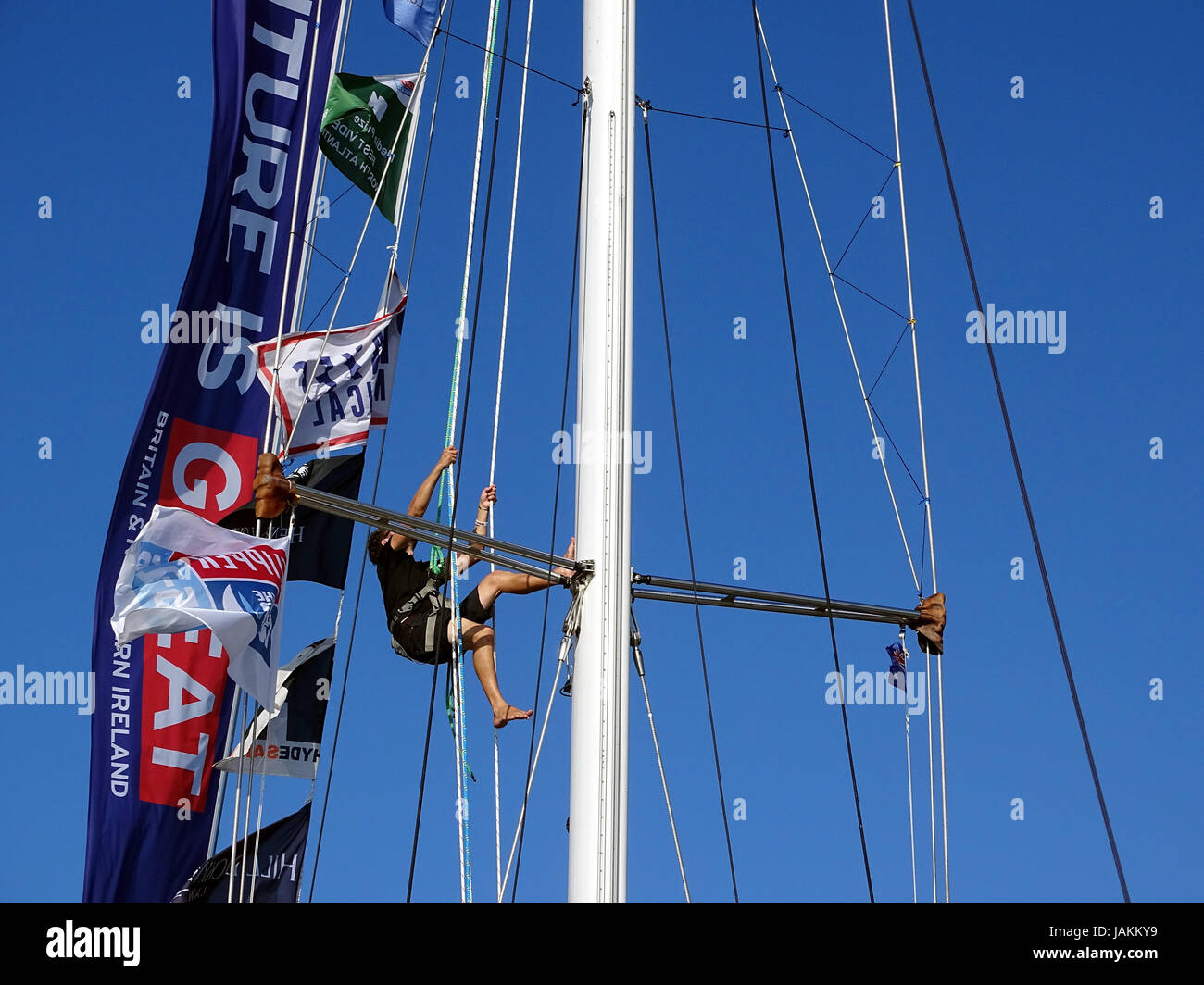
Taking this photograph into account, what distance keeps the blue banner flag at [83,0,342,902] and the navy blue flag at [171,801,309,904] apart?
151mm

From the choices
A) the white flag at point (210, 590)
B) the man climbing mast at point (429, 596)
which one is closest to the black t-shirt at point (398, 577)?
the man climbing mast at point (429, 596)

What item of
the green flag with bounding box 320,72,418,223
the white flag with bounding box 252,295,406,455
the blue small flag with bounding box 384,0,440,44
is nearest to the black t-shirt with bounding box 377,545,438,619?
the white flag with bounding box 252,295,406,455

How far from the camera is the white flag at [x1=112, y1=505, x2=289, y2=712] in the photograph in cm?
739

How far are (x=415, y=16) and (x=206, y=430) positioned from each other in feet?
10.8

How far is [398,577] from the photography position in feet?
31.5

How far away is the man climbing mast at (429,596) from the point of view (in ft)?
30.2

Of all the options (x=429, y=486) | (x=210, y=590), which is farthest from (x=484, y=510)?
(x=210, y=590)

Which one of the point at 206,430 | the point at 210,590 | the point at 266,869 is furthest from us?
the point at 206,430

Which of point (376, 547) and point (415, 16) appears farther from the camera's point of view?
point (415, 16)

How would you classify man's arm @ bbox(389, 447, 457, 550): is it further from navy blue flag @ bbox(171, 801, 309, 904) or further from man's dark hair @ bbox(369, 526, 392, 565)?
navy blue flag @ bbox(171, 801, 309, 904)

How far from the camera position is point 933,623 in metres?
9.25

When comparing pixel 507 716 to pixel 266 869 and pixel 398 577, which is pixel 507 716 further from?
pixel 266 869
